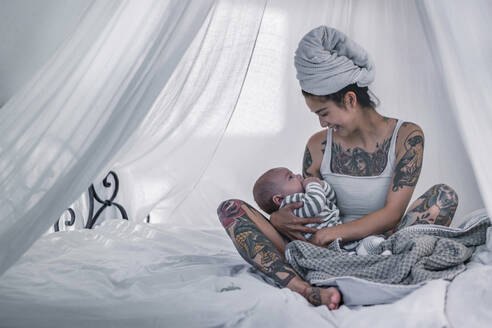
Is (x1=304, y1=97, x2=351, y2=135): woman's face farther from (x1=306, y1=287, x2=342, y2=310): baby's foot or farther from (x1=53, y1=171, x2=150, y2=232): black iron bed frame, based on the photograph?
(x1=53, y1=171, x2=150, y2=232): black iron bed frame

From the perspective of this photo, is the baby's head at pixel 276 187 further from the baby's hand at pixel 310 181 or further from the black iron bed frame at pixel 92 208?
the black iron bed frame at pixel 92 208

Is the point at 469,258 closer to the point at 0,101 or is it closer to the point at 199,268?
the point at 199,268

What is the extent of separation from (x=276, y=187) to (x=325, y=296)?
2.31 ft

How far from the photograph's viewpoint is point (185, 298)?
1.40 meters

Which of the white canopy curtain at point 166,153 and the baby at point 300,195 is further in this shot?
the baby at point 300,195

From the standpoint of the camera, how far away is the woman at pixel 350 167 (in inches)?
74.5

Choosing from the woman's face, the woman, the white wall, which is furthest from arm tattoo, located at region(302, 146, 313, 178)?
the white wall

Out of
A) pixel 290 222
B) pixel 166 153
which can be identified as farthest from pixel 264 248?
pixel 166 153

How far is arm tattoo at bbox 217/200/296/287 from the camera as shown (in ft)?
5.39

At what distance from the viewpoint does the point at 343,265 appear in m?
1.62

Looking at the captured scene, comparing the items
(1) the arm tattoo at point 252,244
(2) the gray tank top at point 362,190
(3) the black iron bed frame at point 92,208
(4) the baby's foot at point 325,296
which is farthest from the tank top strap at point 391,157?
(3) the black iron bed frame at point 92,208

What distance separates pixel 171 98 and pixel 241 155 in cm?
71

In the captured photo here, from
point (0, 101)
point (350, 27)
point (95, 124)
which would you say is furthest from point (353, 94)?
point (0, 101)

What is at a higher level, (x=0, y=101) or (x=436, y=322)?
(x=0, y=101)
